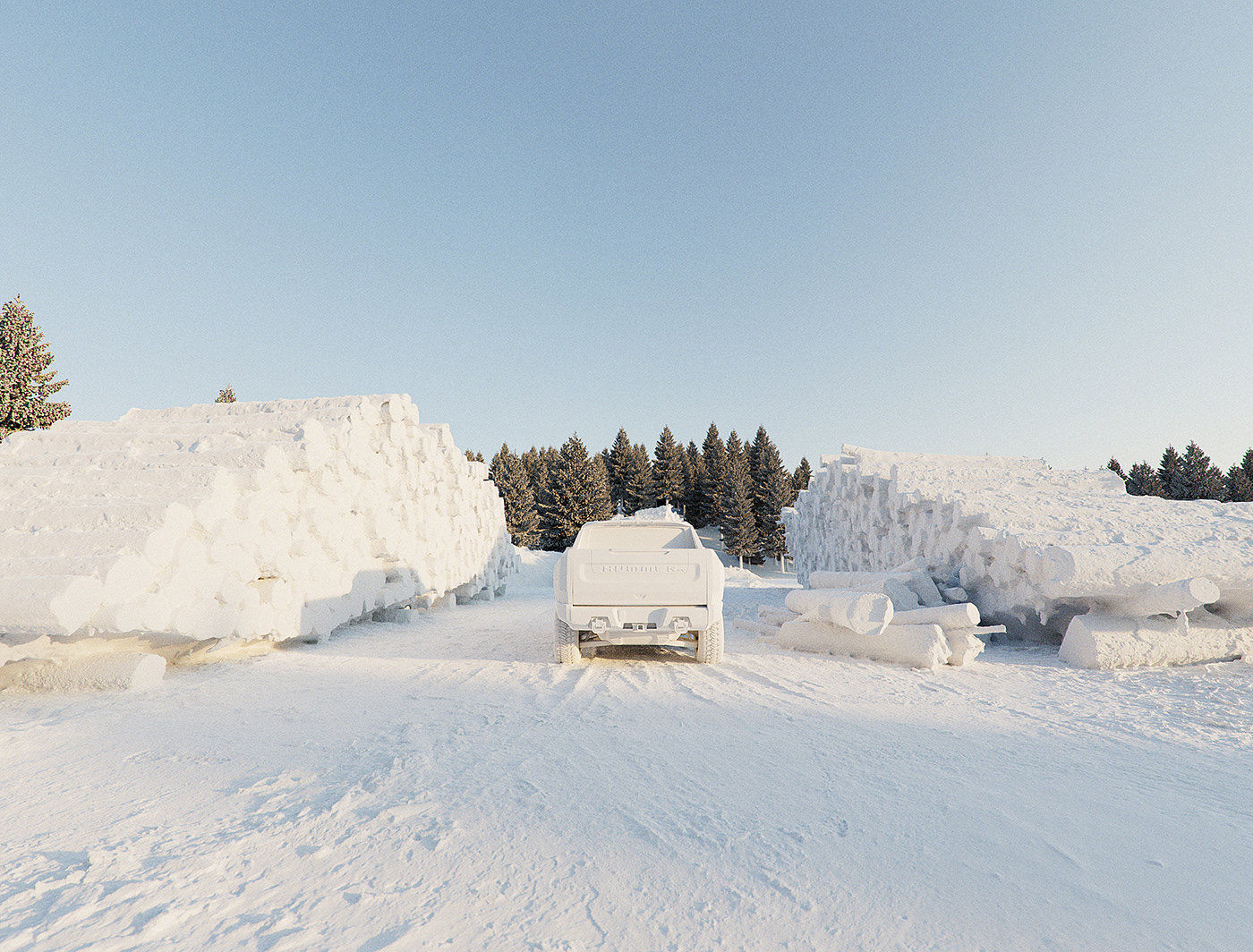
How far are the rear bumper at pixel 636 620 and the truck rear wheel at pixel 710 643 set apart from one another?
0.36 metres

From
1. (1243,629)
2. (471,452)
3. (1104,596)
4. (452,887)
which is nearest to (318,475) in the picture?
(452,887)

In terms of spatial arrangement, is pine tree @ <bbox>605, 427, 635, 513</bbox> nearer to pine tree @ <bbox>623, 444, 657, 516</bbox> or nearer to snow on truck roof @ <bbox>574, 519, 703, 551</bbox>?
pine tree @ <bbox>623, 444, 657, 516</bbox>

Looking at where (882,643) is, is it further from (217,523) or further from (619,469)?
(619,469)

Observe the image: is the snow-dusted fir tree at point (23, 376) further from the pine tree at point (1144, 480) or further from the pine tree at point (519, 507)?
the pine tree at point (1144, 480)

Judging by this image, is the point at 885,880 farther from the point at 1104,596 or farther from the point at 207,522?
the point at 207,522

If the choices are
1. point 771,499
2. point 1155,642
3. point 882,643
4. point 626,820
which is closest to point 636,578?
point 882,643

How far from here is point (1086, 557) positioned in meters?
6.51

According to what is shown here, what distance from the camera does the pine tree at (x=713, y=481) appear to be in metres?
56.0

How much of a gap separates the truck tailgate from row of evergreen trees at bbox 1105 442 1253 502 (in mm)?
63270

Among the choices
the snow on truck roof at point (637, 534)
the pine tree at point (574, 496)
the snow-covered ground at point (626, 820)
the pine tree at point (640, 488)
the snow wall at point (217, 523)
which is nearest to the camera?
the snow-covered ground at point (626, 820)

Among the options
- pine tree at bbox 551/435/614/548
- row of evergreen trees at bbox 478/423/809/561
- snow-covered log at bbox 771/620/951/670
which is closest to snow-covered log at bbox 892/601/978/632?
snow-covered log at bbox 771/620/951/670

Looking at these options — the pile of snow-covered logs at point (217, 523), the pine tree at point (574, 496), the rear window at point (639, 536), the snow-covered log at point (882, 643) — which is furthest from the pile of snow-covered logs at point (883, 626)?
the pine tree at point (574, 496)

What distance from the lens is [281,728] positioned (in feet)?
13.9

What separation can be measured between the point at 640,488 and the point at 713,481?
714 cm
